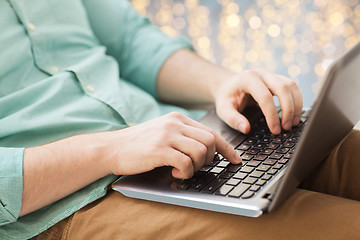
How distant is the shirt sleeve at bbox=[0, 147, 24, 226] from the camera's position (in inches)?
23.7

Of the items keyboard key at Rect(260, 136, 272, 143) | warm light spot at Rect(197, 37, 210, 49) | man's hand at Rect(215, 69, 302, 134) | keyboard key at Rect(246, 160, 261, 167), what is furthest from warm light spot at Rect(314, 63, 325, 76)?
keyboard key at Rect(246, 160, 261, 167)

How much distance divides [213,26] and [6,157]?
122 cm

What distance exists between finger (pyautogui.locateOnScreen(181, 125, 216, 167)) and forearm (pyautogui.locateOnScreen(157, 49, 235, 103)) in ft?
1.13

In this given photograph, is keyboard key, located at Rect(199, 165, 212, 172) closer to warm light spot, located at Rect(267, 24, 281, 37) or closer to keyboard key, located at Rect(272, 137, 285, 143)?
keyboard key, located at Rect(272, 137, 285, 143)

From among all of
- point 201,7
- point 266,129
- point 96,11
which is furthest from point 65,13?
point 201,7

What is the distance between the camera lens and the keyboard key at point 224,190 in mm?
557

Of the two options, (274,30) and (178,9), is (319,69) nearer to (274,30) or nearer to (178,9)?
(274,30)

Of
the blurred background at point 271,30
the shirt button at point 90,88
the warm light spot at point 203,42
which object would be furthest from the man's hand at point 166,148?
the warm light spot at point 203,42

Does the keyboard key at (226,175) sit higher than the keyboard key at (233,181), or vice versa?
the keyboard key at (233,181)

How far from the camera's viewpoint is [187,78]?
3.40ft

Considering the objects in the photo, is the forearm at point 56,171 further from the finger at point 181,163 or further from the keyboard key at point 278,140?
the keyboard key at point 278,140

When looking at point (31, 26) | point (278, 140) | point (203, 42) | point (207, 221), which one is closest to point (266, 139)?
point (278, 140)

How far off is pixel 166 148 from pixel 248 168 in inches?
5.0

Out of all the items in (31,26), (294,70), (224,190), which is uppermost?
(31,26)
